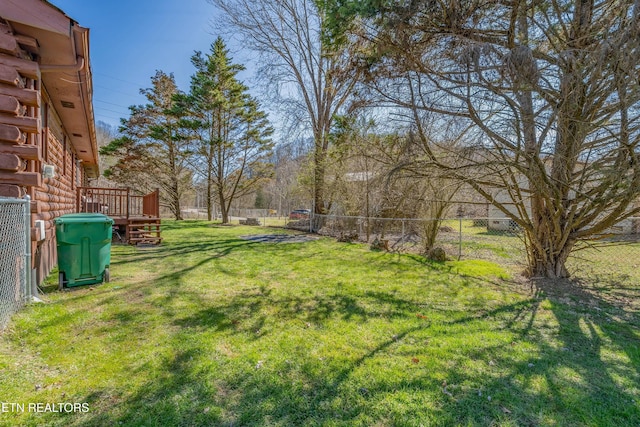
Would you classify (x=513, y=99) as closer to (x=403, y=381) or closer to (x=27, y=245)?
(x=403, y=381)

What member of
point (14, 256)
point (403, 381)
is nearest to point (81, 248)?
point (14, 256)

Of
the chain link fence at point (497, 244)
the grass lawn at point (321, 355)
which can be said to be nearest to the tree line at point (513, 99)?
the chain link fence at point (497, 244)

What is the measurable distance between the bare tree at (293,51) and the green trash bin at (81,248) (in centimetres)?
928

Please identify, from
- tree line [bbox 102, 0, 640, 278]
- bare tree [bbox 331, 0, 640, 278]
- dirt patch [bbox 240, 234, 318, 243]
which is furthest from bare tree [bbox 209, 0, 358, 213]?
bare tree [bbox 331, 0, 640, 278]

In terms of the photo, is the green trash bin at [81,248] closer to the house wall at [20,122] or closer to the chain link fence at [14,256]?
the house wall at [20,122]

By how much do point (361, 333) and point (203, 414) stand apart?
1.73 metres

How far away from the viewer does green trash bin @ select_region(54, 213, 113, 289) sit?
3.96m

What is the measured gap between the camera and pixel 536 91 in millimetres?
4180

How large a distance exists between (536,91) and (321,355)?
458cm

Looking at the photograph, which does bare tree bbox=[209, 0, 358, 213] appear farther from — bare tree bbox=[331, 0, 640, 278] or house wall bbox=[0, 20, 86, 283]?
house wall bbox=[0, 20, 86, 283]

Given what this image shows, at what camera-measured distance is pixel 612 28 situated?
13.8 feet

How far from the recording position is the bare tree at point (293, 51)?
43.9 ft

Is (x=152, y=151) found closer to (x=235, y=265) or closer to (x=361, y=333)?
(x=235, y=265)

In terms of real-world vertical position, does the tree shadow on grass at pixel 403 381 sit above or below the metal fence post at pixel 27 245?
below
